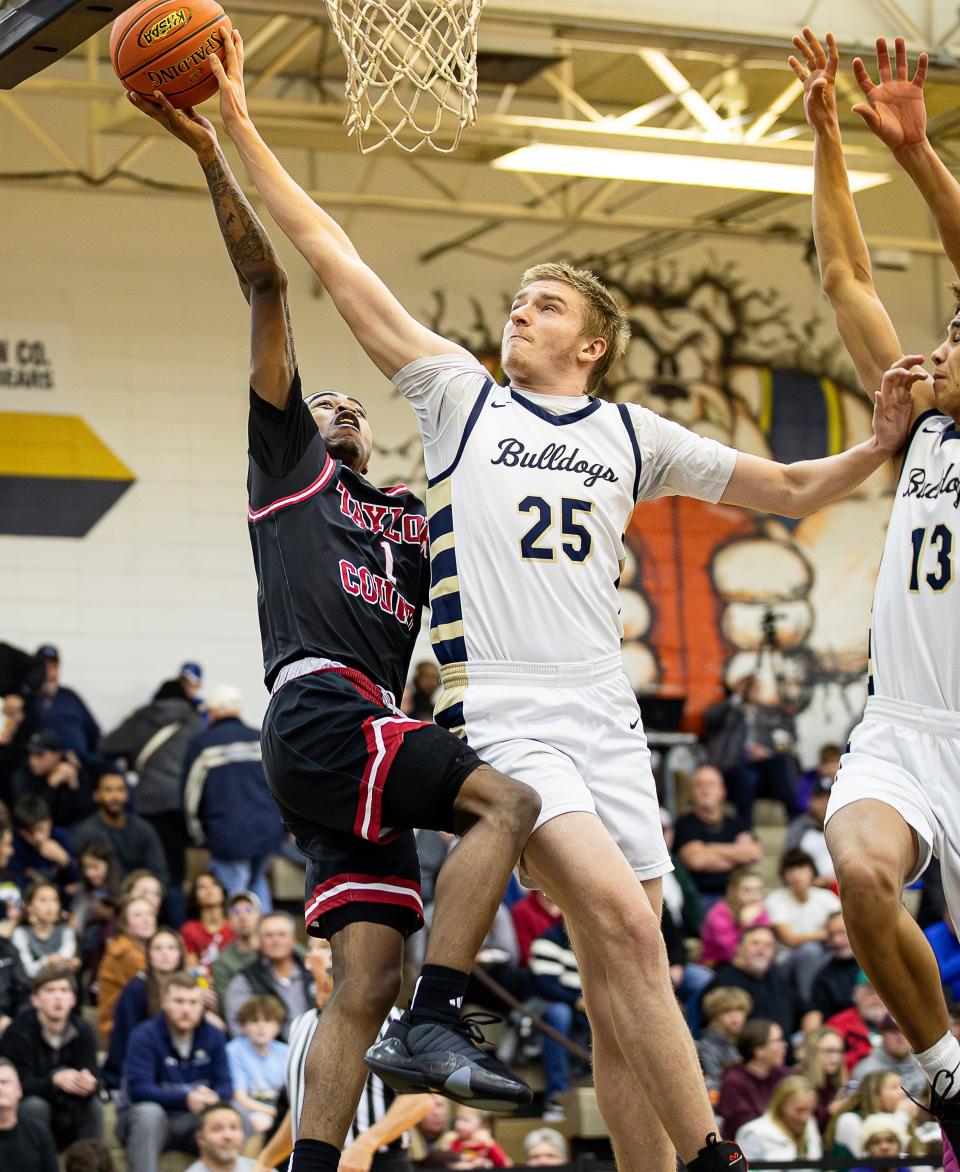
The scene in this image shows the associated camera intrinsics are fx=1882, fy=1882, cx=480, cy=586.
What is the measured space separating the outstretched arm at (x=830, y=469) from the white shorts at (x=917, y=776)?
71cm

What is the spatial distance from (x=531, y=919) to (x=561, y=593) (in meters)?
8.40

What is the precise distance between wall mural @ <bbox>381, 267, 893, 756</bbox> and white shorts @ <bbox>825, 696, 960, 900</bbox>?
1261 cm

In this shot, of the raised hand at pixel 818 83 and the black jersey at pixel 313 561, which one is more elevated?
the raised hand at pixel 818 83

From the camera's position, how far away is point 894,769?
572 cm

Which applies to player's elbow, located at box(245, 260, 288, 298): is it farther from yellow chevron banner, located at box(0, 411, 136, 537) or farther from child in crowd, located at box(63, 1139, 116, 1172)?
yellow chevron banner, located at box(0, 411, 136, 537)

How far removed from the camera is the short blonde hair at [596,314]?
5898 millimetres

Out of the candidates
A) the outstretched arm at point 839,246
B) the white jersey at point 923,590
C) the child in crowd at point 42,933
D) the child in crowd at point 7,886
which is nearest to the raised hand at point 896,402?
the white jersey at point 923,590

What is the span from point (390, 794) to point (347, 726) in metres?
Result: 0.24

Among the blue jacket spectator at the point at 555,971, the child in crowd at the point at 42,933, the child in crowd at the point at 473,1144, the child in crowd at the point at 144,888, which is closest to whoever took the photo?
the child in crowd at the point at 473,1144

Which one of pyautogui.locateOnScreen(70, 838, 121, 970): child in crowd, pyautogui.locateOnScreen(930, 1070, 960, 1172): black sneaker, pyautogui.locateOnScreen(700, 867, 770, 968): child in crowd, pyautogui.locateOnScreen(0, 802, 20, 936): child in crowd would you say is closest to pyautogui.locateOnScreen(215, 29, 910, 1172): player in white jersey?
pyautogui.locateOnScreen(930, 1070, 960, 1172): black sneaker

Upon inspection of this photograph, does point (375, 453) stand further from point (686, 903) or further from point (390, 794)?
point (390, 794)

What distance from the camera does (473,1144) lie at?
432 inches

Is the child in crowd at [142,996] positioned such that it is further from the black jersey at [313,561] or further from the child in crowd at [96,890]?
the black jersey at [313,561]

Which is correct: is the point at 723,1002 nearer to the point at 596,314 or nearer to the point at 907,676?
the point at 907,676
